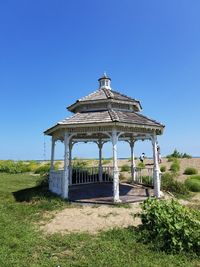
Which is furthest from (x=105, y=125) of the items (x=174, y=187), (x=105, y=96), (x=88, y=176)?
(x=88, y=176)

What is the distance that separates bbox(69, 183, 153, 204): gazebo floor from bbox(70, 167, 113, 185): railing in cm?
131

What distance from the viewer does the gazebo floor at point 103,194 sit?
12125 mm

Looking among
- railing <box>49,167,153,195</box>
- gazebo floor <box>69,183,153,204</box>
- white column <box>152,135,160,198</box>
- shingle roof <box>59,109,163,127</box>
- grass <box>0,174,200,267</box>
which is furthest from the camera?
railing <box>49,167,153,195</box>

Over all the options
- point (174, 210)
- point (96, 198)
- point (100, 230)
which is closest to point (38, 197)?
point (96, 198)

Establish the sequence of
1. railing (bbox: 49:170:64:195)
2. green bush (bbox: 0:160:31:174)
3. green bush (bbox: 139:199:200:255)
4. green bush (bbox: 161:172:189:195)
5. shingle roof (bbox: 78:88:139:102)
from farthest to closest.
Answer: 1. green bush (bbox: 0:160:31:174)
2. green bush (bbox: 161:172:189:195)
3. shingle roof (bbox: 78:88:139:102)
4. railing (bbox: 49:170:64:195)
5. green bush (bbox: 139:199:200:255)

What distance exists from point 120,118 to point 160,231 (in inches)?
248

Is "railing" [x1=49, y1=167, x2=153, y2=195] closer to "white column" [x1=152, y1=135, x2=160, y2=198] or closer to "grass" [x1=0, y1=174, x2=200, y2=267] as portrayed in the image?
"white column" [x1=152, y1=135, x2=160, y2=198]

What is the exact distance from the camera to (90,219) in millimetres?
9633

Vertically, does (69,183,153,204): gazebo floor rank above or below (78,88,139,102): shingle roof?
below

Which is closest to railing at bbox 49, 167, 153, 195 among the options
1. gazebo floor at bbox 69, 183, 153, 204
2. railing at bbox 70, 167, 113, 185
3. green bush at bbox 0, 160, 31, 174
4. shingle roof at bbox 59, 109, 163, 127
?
railing at bbox 70, 167, 113, 185

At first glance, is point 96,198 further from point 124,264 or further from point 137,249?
point 124,264

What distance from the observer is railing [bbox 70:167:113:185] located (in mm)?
17562

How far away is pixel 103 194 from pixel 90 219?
3964 millimetres

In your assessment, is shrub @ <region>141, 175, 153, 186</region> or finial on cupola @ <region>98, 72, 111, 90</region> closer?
finial on cupola @ <region>98, 72, 111, 90</region>
